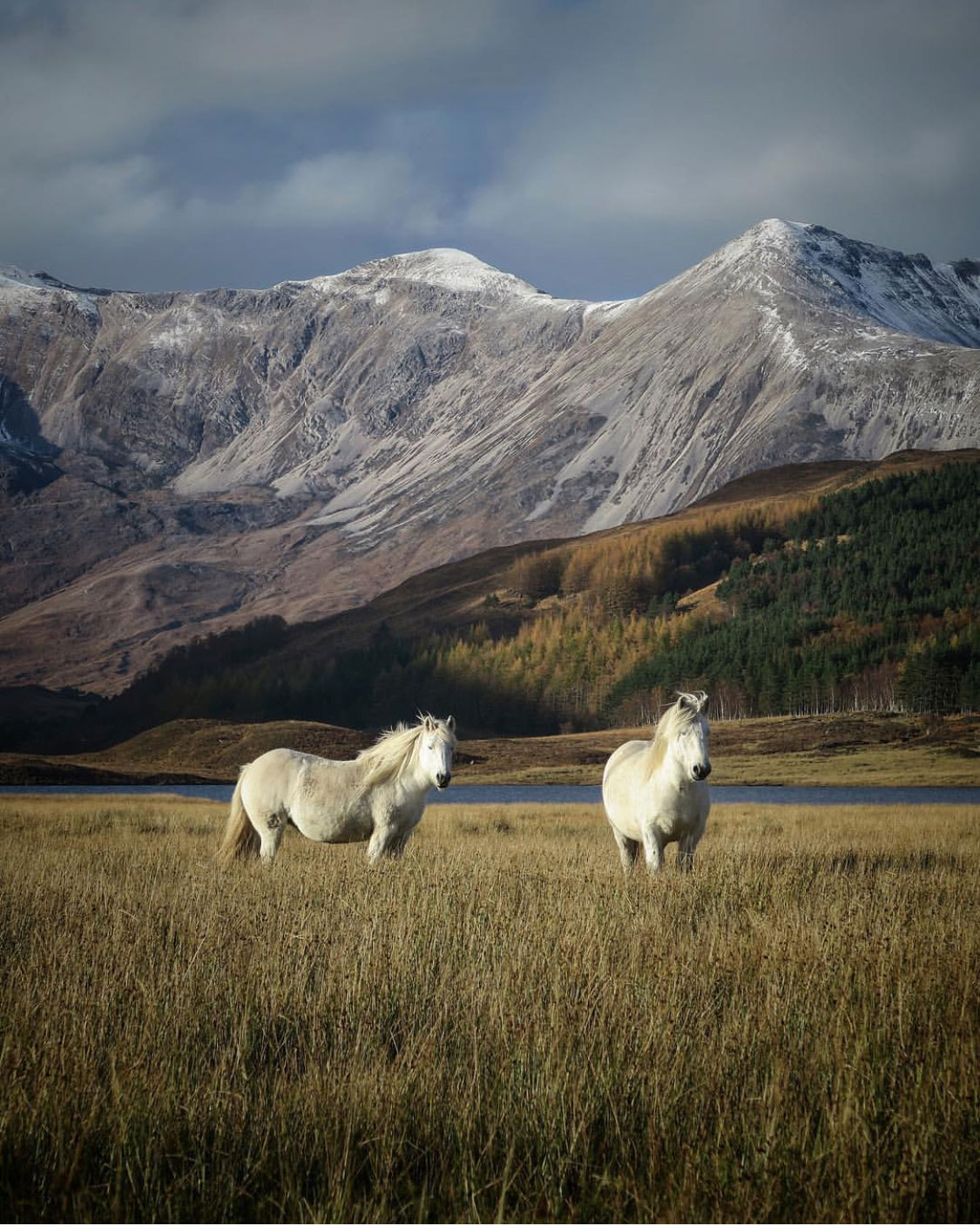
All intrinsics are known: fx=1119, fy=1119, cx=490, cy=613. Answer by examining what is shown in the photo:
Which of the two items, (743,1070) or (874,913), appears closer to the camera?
(743,1070)

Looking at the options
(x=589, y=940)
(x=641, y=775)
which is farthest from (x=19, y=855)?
(x=589, y=940)

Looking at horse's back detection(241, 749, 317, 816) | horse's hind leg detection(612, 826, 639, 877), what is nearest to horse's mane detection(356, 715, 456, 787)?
horse's back detection(241, 749, 317, 816)

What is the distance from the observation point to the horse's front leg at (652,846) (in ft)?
47.6

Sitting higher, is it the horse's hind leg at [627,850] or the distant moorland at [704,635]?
the distant moorland at [704,635]

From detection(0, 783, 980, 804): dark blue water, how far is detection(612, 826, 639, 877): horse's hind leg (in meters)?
36.2

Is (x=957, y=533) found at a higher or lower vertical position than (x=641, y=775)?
higher

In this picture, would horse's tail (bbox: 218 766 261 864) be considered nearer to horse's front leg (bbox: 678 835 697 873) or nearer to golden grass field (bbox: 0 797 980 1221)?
golden grass field (bbox: 0 797 980 1221)

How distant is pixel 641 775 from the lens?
49.9 ft

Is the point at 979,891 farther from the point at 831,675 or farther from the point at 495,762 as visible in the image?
the point at 831,675

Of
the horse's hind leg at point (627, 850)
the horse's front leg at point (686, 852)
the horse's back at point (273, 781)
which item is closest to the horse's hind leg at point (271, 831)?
the horse's back at point (273, 781)

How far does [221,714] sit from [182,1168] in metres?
176

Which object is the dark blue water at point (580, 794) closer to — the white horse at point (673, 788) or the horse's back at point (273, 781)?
the horse's back at point (273, 781)

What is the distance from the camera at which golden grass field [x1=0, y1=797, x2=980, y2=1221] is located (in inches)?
198

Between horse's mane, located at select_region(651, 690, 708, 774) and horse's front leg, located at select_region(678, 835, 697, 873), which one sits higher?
horse's mane, located at select_region(651, 690, 708, 774)
